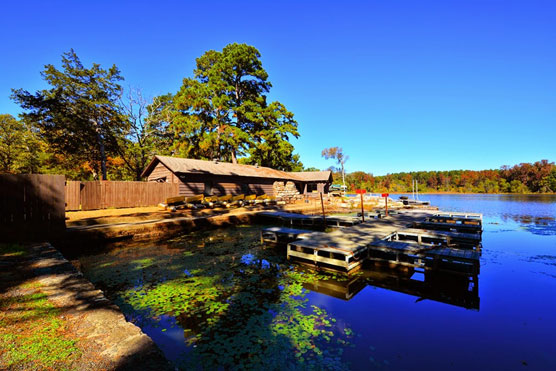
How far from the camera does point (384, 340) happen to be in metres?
4.12

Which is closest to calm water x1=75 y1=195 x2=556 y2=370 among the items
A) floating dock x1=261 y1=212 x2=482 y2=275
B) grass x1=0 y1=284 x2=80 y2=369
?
floating dock x1=261 y1=212 x2=482 y2=275

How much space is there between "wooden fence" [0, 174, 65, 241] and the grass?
6.81m

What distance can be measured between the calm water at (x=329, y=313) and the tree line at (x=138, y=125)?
868 inches

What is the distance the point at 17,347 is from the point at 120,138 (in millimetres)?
30309

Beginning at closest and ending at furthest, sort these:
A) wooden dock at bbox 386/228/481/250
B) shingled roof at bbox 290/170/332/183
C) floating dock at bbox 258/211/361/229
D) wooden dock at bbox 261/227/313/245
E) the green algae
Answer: the green algae, wooden dock at bbox 386/228/481/250, wooden dock at bbox 261/227/313/245, floating dock at bbox 258/211/361/229, shingled roof at bbox 290/170/332/183

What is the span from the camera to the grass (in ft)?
8.36

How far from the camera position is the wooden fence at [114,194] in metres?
16.7

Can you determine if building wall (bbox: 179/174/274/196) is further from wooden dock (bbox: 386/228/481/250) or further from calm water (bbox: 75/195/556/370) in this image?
wooden dock (bbox: 386/228/481/250)

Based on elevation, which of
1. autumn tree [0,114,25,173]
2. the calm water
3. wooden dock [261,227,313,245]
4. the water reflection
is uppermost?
autumn tree [0,114,25,173]

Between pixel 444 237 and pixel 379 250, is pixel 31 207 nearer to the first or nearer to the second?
pixel 379 250

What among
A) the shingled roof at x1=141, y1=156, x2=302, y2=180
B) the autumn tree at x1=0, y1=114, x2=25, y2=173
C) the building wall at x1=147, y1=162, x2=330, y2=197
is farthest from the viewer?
the autumn tree at x1=0, y1=114, x2=25, y2=173

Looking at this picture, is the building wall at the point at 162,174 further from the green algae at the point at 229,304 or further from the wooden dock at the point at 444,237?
the wooden dock at the point at 444,237

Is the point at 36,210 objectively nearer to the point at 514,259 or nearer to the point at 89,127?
the point at 514,259

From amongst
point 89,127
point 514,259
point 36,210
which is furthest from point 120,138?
point 514,259
